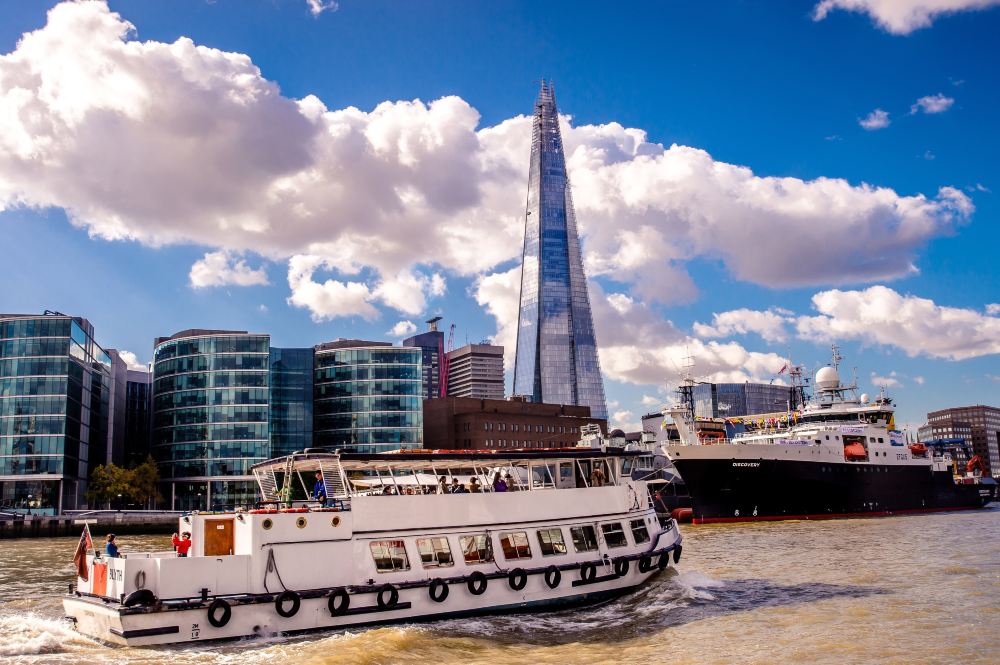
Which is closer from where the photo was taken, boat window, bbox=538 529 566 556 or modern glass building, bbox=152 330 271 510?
boat window, bbox=538 529 566 556

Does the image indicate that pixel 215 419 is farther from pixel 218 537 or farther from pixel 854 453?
pixel 218 537

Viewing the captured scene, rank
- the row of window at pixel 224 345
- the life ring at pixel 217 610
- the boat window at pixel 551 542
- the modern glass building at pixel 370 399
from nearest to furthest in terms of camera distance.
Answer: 1. the life ring at pixel 217 610
2. the boat window at pixel 551 542
3. the row of window at pixel 224 345
4. the modern glass building at pixel 370 399

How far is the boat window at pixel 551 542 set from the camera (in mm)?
28234

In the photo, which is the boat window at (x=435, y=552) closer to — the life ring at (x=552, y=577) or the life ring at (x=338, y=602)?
the life ring at (x=338, y=602)

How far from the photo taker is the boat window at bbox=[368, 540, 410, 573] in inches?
988

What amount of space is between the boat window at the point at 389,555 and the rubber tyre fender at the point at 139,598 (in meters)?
6.06

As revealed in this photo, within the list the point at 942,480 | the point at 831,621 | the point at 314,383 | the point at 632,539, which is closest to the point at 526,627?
the point at 632,539

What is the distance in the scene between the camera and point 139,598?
21641mm

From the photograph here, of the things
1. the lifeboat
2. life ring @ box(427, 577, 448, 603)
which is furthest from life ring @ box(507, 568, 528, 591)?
the lifeboat

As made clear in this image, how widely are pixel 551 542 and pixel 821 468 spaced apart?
56175 mm

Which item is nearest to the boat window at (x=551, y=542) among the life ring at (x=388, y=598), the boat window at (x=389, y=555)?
the boat window at (x=389, y=555)

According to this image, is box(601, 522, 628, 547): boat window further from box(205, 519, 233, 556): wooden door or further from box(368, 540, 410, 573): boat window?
box(205, 519, 233, 556): wooden door

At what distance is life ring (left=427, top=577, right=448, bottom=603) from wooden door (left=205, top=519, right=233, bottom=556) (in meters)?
5.87

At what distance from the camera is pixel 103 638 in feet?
73.0
